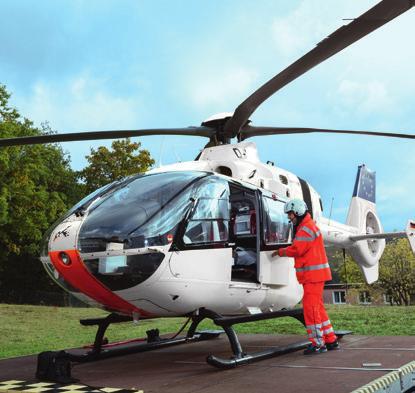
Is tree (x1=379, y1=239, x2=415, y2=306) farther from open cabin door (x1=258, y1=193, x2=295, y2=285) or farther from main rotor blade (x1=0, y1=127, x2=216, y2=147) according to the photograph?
main rotor blade (x1=0, y1=127, x2=216, y2=147)

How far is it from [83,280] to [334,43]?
12.5 feet

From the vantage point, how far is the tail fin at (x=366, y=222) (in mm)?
11551

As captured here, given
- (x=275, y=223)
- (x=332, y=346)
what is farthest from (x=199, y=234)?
(x=332, y=346)

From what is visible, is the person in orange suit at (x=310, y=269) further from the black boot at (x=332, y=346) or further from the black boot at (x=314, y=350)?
the black boot at (x=332, y=346)

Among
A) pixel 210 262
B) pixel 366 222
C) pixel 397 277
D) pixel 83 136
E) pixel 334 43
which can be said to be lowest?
pixel 397 277

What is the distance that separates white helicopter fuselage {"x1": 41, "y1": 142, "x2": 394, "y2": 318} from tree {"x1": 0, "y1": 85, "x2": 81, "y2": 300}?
931 inches

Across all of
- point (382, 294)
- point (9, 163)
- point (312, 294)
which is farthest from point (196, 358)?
point (382, 294)

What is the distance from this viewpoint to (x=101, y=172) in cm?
3950

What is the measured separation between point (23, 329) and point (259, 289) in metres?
13.2

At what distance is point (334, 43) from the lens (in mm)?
5785

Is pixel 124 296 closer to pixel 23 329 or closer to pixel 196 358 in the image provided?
pixel 196 358

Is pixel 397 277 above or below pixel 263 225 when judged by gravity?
below

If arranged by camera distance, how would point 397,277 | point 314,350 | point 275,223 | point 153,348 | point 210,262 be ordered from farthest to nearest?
point 397,277 < point 153,348 < point 275,223 < point 314,350 < point 210,262

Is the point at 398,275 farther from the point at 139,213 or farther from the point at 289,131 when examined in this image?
the point at 139,213
